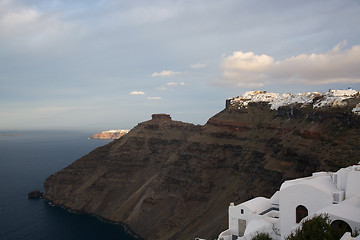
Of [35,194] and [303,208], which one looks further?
[35,194]

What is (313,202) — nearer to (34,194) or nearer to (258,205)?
(258,205)

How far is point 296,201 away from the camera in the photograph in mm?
30297

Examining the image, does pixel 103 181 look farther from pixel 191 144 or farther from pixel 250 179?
pixel 250 179

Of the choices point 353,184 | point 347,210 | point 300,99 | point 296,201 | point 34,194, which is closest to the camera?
point 347,210

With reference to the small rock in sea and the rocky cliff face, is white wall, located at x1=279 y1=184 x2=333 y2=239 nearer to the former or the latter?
the rocky cliff face

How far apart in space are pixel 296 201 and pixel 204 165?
199 ft

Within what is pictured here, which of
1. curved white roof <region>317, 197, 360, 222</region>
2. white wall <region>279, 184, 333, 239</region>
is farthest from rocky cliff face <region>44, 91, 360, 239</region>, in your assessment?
curved white roof <region>317, 197, 360, 222</region>

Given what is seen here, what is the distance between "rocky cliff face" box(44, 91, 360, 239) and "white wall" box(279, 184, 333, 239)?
27.5 metres

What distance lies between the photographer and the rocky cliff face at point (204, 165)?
64438mm

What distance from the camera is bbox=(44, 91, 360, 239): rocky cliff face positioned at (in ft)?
211

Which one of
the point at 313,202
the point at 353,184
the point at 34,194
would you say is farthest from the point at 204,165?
the point at 34,194

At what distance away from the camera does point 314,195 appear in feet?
96.3

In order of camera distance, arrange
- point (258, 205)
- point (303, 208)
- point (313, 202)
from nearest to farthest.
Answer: point (313, 202), point (303, 208), point (258, 205)

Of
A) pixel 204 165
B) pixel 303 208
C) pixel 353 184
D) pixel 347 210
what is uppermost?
pixel 353 184
